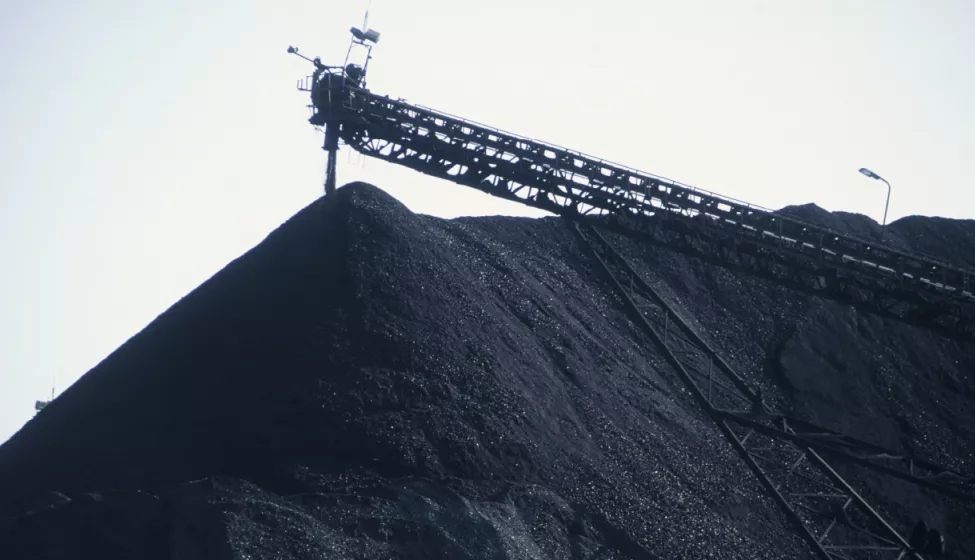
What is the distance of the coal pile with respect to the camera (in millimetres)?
18062

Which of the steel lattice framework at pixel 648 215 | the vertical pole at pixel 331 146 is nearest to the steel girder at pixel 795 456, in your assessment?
the steel lattice framework at pixel 648 215

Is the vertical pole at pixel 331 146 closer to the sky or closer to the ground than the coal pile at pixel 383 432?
closer to the sky

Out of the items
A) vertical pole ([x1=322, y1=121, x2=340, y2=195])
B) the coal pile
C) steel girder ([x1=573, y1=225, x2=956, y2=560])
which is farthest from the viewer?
vertical pole ([x1=322, y1=121, x2=340, y2=195])

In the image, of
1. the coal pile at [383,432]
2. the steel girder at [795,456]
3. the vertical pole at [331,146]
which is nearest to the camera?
the coal pile at [383,432]

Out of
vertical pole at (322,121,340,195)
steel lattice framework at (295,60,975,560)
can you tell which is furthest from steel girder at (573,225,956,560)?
vertical pole at (322,121,340,195)

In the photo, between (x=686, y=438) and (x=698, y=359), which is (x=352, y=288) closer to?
(x=686, y=438)

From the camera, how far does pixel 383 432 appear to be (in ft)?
68.7

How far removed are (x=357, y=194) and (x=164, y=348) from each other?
23.6 feet

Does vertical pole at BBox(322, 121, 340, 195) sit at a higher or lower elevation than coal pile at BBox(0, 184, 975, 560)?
higher

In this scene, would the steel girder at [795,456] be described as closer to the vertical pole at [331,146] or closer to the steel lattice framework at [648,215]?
the steel lattice framework at [648,215]

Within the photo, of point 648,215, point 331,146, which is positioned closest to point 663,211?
point 648,215

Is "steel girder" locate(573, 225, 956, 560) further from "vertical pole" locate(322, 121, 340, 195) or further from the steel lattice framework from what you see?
"vertical pole" locate(322, 121, 340, 195)

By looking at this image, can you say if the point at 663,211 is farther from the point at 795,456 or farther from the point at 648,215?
the point at 795,456

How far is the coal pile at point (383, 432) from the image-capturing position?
18.1 meters
